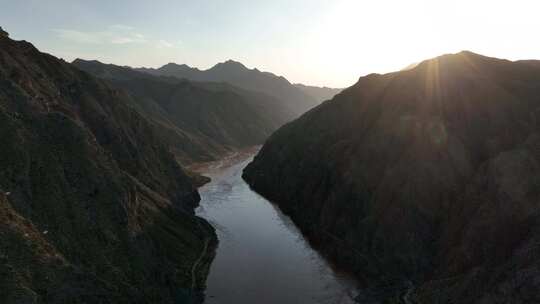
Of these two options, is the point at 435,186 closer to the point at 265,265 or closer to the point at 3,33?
the point at 265,265

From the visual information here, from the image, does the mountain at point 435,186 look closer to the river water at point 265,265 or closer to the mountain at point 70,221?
the river water at point 265,265

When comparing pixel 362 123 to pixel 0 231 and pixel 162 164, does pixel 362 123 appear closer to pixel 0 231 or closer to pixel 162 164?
pixel 162 164

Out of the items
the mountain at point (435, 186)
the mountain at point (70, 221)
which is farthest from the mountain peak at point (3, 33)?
the mountain at point (435, 186)

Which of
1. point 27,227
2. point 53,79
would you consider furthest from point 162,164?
point 27,227

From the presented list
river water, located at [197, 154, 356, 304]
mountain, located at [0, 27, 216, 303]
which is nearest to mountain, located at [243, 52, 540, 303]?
river water, located at [197, 154, 356, 304]

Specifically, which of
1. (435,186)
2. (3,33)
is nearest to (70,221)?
(3,33)

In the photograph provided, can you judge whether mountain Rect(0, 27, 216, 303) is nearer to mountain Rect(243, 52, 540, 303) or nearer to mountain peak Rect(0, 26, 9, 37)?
mountain peak Rect(0, 26, 9, 37)
